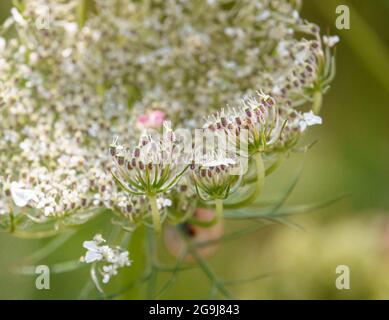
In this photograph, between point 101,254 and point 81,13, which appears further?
point 81,13

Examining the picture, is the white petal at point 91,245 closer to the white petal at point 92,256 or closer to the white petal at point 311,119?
the white petal at point 92,256

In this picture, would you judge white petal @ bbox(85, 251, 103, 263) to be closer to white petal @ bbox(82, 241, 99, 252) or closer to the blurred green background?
white petal @ bbox(82, 241, 99, 252)

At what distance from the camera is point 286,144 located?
7.48 ft

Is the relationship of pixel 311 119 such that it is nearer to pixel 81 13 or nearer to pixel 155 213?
pixel 155 213

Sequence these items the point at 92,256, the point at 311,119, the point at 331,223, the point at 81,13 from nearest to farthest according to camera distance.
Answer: the point at 92,256 → the point at 311,119 → the point at 81,13 → the point at 331,223

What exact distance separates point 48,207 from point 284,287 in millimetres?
1322

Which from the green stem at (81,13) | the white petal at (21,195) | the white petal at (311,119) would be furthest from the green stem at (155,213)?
the green stem at (81,13)

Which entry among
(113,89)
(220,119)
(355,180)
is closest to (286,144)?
(220,119)

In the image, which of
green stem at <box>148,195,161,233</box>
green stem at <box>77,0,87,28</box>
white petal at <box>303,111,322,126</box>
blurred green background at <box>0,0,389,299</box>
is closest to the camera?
green stem at <box>148,195,161,233</box>

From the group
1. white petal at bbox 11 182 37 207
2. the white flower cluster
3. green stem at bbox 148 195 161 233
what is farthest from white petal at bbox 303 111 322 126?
white petal at bbox 11 182 37 207

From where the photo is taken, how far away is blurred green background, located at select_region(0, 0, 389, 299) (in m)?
3.08

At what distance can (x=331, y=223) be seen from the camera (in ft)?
11.2

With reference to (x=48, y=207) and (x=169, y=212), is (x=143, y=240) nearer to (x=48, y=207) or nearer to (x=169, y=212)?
(x=169, y=212)

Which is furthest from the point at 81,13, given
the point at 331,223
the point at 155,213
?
the point at 331,223
